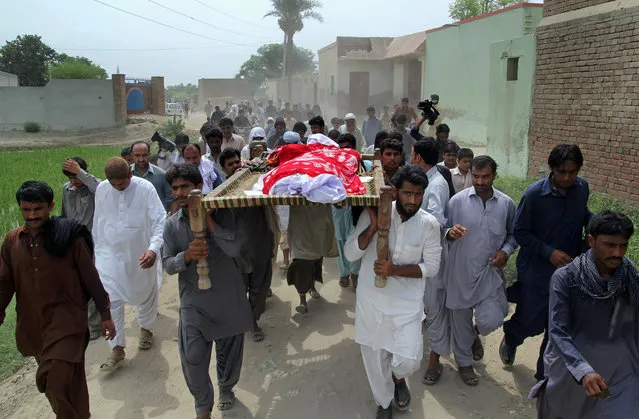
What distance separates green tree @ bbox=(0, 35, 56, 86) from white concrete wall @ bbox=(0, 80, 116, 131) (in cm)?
1522

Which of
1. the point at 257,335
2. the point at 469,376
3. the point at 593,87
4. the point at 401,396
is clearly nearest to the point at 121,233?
the point at 257,335

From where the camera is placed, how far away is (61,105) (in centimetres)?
2961

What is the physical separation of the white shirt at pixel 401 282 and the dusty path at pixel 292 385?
70cm

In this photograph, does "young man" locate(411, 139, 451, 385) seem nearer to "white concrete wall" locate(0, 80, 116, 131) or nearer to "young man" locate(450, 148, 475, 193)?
"young man" locate(450, 148, 475, 193)

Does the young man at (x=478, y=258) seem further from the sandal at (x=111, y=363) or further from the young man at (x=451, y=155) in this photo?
the sandal at (x=111, y=363)

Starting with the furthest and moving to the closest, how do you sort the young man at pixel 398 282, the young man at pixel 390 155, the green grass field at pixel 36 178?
the green grass field at pixel 36 178 < the young man at pixel 390 155 < the young man at pixel 398 282

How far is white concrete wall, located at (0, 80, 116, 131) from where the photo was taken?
29203mm

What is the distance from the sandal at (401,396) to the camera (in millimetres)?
3887

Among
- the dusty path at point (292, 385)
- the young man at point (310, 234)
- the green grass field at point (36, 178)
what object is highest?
the young man at point (310, 234)

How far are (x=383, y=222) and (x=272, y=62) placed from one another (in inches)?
2384

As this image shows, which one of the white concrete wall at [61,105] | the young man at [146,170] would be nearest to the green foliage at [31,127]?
the white concrete wall at [61,105]

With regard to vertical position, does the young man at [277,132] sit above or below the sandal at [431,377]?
above

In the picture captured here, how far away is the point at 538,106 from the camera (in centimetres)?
1015

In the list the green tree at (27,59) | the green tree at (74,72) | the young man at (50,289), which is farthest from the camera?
the green tree at (27,59)
